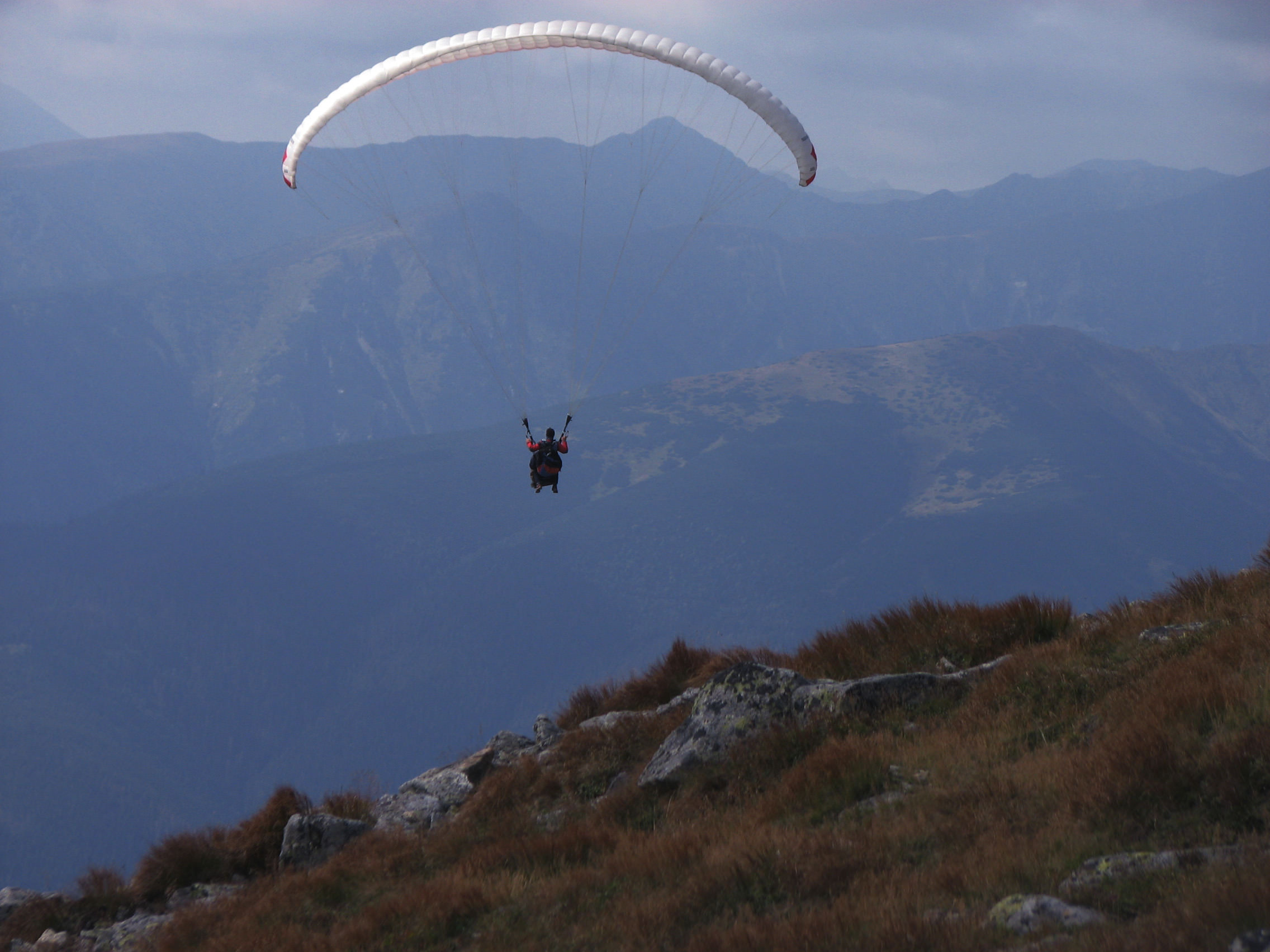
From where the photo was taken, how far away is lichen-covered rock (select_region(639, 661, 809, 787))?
10148 mm

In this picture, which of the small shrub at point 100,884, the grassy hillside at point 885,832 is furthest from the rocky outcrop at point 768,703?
the small shrub at point 100,884

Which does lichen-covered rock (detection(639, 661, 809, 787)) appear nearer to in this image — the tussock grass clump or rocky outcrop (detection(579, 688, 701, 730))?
rocky outcrop (detection(579, 688, 701, 730))

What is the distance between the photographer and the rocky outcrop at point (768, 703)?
10.1m

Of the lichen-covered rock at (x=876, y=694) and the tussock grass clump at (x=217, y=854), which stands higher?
the lichen-covered rock at (x=876, y=694)

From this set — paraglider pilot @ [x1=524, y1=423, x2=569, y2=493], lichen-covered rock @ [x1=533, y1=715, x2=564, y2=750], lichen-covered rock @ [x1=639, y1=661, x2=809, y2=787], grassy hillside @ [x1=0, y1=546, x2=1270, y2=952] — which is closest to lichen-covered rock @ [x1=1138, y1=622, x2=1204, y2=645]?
grassy hillside @ [x1=0, y1=546, x2=1270, y2=952]

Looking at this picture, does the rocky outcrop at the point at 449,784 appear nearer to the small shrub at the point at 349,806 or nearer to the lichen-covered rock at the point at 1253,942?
the small shrub at the point at 349,806

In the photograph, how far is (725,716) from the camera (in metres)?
10.5

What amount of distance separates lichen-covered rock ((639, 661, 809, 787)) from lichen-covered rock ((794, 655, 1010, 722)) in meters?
0.23

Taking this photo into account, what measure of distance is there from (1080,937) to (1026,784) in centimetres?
255

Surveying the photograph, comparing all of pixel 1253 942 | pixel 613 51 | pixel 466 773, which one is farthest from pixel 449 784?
pixel 613 51

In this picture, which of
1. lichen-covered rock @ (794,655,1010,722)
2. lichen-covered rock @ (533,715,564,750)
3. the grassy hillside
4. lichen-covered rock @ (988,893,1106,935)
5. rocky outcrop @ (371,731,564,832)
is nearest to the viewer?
lichen-covered rock @ (988,893,1106,935)

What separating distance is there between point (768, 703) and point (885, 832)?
362cm

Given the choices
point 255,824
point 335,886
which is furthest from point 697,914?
point 255,824

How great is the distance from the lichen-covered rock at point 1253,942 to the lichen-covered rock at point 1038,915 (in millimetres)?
854
